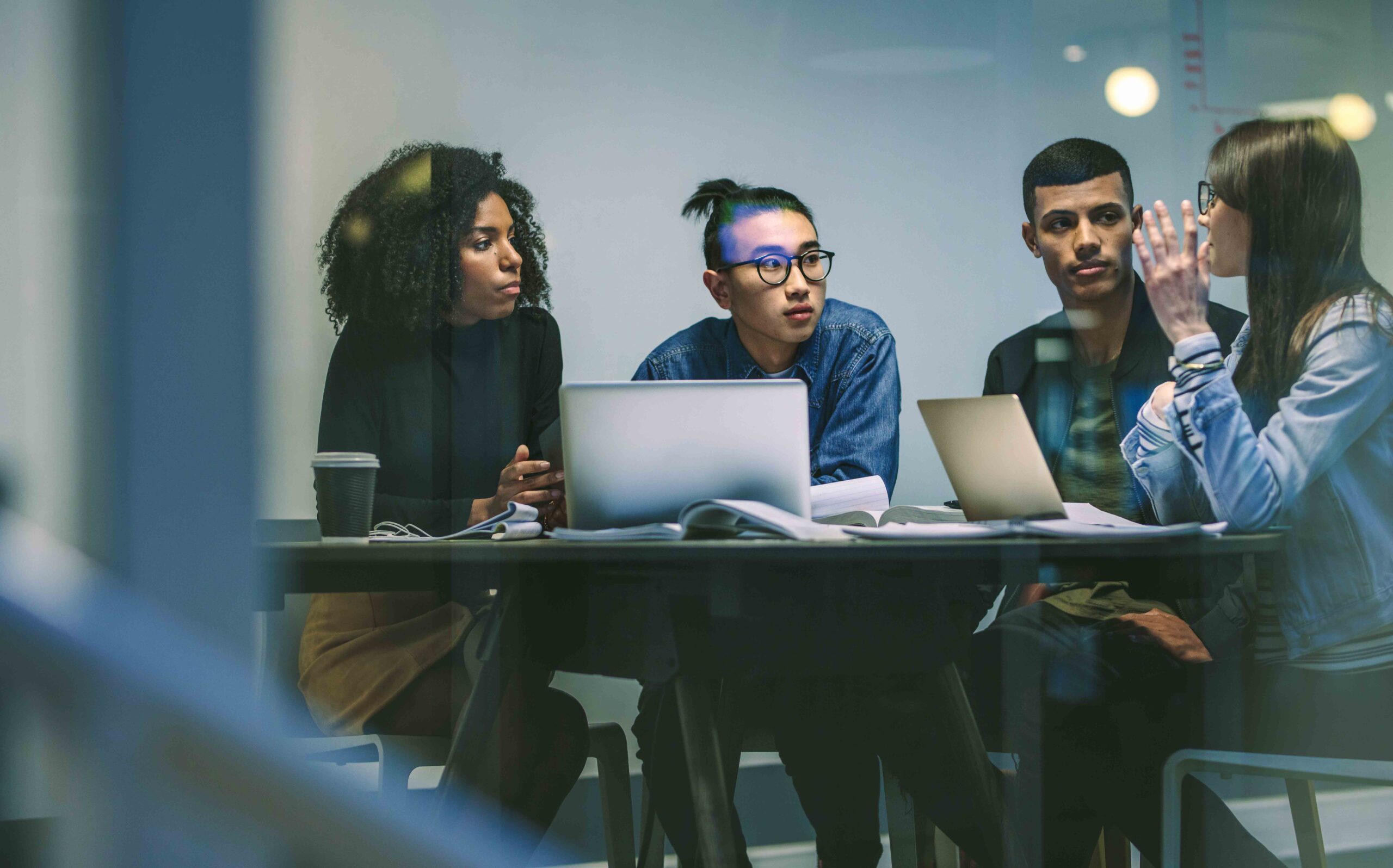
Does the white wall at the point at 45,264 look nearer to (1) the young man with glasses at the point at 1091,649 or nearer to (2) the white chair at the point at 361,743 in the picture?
(2) the white chair at the point at 361,743

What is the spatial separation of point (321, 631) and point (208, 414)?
0.92 m

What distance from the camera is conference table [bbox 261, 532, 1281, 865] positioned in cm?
85

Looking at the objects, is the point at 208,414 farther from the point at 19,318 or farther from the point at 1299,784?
the point at 1299,784

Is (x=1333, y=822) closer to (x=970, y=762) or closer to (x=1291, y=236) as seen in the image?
(x=970, y=762)

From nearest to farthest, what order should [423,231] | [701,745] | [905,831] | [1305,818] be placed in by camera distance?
[701,745]
[1305,818]
[905,831]
[423,231]

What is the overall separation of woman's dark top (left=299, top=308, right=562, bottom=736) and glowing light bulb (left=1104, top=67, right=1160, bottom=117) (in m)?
1.49

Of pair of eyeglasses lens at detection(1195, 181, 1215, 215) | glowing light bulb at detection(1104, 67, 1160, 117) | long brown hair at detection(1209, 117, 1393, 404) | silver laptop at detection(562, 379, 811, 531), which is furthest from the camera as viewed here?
glowing light bulb at detection(1104, 67, 1160, 117)

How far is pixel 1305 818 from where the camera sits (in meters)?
1.23

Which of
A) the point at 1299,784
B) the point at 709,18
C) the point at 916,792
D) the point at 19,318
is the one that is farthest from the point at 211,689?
the point at 709,18

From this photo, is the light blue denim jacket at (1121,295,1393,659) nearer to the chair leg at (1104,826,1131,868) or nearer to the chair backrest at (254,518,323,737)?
the chair leg at (1104,826,1131,868)

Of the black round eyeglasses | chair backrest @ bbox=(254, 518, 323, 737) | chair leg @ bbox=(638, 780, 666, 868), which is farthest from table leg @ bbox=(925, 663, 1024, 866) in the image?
the black round eyeglasses

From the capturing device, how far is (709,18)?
7.42 ft

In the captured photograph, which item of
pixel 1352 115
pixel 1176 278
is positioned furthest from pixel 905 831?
pixel 1352 115

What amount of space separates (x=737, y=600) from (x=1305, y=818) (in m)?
0.92
